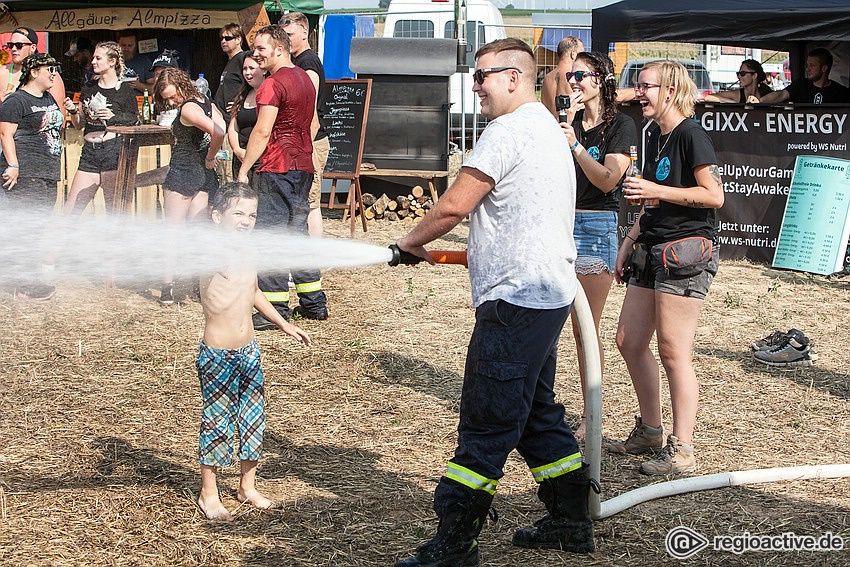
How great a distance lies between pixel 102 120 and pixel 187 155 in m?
1.21

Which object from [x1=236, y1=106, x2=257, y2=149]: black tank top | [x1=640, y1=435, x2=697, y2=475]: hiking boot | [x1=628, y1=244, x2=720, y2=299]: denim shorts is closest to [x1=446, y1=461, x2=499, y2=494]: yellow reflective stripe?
[x1=640, y1=435, x2=697, y2=475]: hiking boot

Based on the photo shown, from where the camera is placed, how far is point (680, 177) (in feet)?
16.1

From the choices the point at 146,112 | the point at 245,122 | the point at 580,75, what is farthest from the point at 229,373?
the point at 146,112

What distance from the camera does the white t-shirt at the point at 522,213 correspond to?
3660 mm

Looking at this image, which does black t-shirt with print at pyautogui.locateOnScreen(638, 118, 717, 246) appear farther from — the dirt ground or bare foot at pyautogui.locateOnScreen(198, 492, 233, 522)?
bare foot at pyautogui.locateOnScreen(198, 492, 233, 522)

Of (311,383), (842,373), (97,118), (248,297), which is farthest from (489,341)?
(97,118)

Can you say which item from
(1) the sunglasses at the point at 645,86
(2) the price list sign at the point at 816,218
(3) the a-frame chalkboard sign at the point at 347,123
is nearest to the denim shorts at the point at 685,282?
(1) the sunglasses at the point at 645,86

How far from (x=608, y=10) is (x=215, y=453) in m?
8.61

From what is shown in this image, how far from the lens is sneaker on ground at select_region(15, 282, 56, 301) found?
30.4ft

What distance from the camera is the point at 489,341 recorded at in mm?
3752

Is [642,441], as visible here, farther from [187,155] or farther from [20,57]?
[20,57]

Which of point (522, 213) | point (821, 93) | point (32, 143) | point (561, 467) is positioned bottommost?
point (561, 467)

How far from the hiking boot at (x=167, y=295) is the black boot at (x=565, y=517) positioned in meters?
5.72

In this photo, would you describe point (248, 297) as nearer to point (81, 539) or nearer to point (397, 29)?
point (81, 539)
